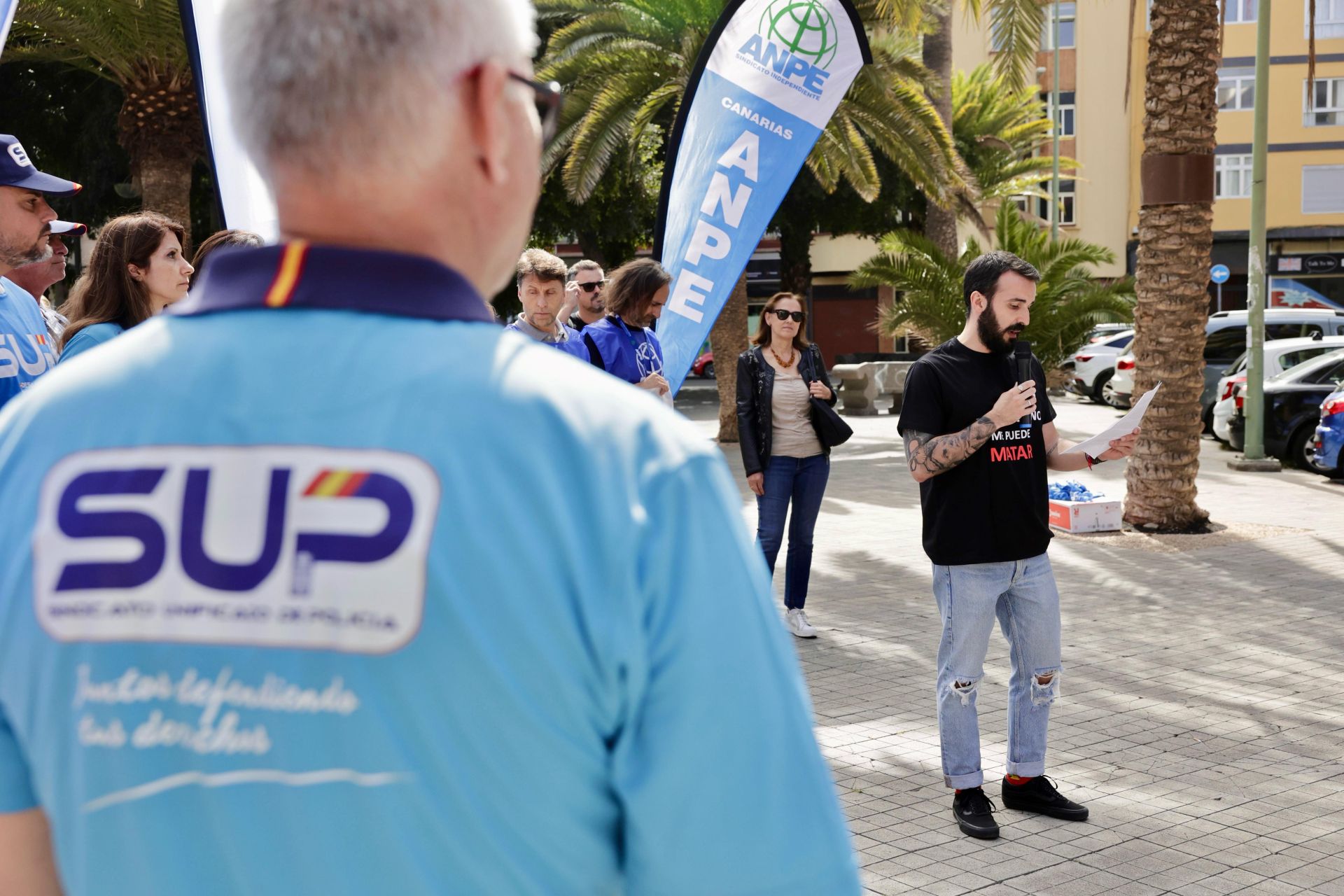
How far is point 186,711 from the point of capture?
1.07 m

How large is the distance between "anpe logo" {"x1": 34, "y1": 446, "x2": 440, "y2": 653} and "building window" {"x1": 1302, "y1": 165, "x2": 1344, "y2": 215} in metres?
48.1

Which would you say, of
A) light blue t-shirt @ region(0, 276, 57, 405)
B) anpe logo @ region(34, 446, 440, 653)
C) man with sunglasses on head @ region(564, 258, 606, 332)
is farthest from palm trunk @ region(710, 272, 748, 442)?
anpe logo @ region(34, 446, 440, 653)

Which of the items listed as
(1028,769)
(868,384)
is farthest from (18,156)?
(868,384)

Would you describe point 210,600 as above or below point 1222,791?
above

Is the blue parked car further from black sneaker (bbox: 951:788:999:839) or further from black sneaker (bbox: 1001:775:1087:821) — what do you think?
black sneaker (bbox: 951:788:999:839)

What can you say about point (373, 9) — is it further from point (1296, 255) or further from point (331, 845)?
point (1296, 255)

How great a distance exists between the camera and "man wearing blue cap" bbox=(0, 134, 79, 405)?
4121 mm

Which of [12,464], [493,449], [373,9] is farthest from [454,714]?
[373,9]

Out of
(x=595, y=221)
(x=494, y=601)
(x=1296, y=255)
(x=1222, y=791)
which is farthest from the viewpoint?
(x=1296, y=255)

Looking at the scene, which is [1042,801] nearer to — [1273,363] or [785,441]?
[785,441]

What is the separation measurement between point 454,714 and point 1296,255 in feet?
159

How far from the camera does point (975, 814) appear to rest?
15.2 ft

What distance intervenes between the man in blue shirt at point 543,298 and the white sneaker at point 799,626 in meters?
2.37

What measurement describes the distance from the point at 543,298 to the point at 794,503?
2272 mm
